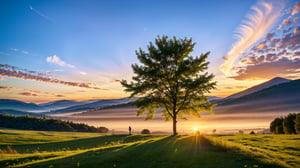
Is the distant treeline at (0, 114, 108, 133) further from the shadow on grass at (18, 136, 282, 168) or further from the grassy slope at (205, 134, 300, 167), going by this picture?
the grassy slope at (205, 134, 300, 167)

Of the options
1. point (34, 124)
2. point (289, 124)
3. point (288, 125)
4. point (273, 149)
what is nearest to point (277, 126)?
point (288, 125)

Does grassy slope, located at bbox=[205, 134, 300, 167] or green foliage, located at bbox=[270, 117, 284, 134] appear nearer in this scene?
grassy slope, located at bbox=[205, 134, 300, 167]

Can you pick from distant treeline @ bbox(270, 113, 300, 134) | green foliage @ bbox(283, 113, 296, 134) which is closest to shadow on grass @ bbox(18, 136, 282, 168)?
distant treeline @ bbox(270, 113, 300, 134)

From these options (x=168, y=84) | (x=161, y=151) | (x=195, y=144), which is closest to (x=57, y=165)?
(x=161, y=151)

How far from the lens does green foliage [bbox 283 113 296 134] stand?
4784 cm

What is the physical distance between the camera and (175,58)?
118 ft

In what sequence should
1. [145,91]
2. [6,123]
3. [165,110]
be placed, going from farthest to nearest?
[6,123], [165,110], [145,91]

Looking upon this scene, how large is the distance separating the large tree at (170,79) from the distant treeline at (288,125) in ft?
Result: 76.6

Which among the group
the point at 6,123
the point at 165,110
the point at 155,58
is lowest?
the point at 6,123

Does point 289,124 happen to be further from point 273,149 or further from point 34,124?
point 34,124

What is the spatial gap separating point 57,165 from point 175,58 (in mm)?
25179

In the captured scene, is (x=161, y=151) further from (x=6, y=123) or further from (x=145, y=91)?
(x=6, y=123)

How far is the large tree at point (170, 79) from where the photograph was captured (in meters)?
34.9

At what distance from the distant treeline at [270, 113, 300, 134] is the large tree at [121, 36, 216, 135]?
23.4 metres
